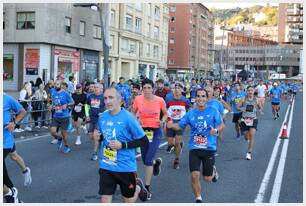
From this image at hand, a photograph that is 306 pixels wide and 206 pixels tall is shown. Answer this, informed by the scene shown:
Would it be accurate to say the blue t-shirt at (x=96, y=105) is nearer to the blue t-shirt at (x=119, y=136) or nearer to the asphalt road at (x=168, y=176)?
the asphalt road at (x=168, y=176)

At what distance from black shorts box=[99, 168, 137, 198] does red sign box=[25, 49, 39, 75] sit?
1229 inches

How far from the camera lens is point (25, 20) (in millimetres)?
36000

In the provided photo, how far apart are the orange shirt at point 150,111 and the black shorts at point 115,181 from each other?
105 inches

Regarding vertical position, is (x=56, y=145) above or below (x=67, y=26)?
below

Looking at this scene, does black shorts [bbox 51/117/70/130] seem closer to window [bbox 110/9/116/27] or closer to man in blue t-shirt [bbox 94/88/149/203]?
man in blue t-shirt [bbox 94/88/149/203]

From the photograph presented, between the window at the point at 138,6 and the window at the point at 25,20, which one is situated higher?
the window at the point at 138,6

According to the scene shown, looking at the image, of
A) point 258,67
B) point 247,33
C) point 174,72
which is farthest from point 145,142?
point 247,33

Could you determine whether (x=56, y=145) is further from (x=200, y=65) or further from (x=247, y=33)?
(x=247, y=33)

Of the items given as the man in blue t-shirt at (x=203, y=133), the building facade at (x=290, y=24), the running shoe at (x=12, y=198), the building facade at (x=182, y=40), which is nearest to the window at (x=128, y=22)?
the building facade at (x=182, y=40)

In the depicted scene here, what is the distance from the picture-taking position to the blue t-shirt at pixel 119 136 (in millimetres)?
5262

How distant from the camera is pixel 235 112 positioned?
1416 cm

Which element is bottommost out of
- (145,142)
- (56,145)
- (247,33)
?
(56,145)

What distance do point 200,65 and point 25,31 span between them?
254ft

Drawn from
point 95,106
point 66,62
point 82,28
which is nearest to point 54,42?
point 66,62
